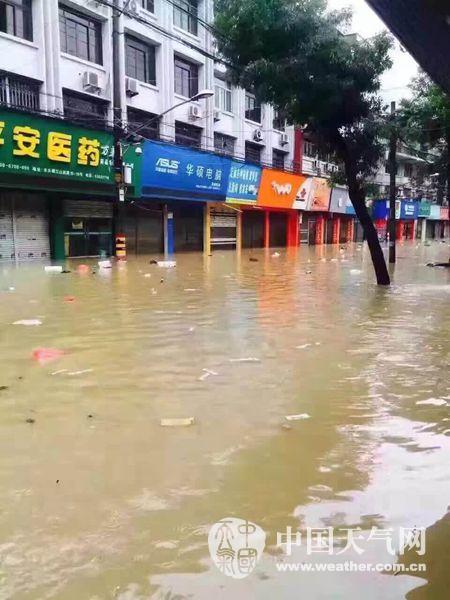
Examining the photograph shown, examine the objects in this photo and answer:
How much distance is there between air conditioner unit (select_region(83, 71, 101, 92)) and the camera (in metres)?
19.1

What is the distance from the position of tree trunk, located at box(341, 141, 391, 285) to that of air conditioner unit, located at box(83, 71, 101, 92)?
11.1m

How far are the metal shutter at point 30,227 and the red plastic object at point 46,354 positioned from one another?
1380cm

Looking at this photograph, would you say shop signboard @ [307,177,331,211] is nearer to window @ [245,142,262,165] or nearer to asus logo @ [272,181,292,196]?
asus logo @ [272,181,292,196]

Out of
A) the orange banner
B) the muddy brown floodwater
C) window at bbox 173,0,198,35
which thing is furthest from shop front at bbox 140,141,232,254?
the muddy brown floodwater

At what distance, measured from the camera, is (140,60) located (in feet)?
73.3

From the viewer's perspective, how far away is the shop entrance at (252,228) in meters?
30.3

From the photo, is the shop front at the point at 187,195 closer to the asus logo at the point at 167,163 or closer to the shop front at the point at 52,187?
the asus logo at the point at 167,163

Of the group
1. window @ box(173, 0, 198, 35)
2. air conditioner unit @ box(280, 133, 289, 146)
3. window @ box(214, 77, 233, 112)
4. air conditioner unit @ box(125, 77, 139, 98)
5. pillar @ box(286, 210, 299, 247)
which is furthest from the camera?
pillar @ box(286, 210, 299, 247)

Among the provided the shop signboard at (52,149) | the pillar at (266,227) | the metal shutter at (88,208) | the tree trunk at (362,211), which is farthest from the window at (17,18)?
the pillar at (266,227)

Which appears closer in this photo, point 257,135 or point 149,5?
point 149,5

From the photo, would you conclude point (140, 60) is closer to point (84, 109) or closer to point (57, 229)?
point (84, 109)

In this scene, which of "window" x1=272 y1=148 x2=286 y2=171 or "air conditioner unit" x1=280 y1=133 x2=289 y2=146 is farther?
"air conditioner unit" x1=280 y1=133 x2=289 y2=146

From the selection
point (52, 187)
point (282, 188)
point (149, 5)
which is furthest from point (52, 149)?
point (282, 188)

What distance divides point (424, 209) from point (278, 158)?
2599cm
